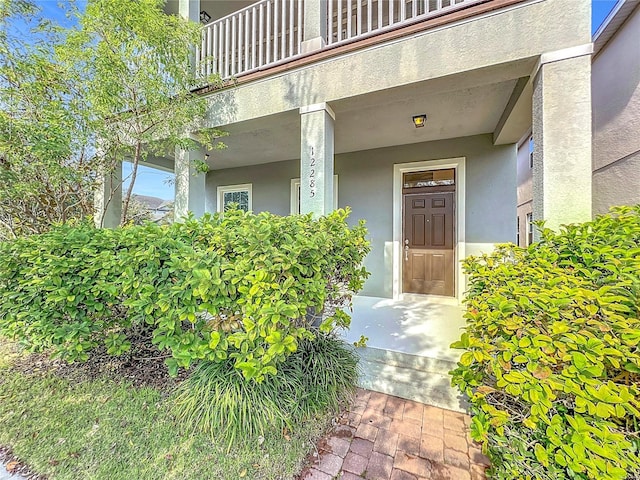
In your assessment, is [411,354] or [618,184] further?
[618,184]

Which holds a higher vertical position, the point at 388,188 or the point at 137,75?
the point at 137,75

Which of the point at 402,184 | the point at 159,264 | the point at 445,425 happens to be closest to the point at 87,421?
the point at 159,264

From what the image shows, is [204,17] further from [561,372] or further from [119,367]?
[561,372]

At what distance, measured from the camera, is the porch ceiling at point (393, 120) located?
3025mm

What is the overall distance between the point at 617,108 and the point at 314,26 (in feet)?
13.3

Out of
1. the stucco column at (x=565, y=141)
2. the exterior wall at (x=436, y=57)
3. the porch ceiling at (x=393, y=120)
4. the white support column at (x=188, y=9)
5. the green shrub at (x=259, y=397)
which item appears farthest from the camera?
the white support column at (x=188, y=9)

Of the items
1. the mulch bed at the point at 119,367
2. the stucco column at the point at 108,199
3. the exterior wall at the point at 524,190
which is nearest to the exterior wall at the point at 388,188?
the stucco column at the point at 108,199

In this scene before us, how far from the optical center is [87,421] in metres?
2.08

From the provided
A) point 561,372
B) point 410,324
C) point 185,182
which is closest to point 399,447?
point 561,372

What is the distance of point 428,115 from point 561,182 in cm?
207

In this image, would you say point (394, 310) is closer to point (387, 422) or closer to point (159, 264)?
point (387, 422)

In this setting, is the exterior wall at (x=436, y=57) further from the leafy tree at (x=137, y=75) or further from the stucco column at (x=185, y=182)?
the stucco column at (x=185, y=182)

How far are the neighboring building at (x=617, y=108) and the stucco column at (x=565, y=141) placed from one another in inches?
64.3

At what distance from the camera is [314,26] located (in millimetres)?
3250
